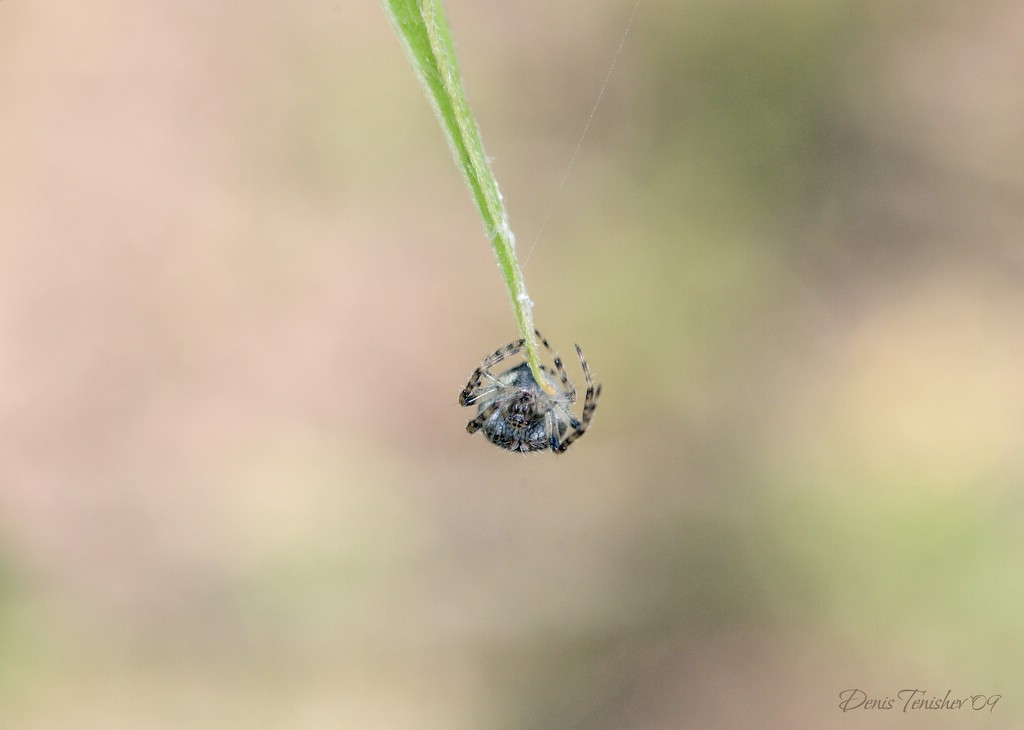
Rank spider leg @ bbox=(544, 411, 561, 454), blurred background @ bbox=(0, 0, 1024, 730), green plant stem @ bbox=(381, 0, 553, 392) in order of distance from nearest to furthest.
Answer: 1. green plant stem @ bbox=(381, 0, 553, 392)
2. spider leg @ bbox=(544, 411, 561, 454)
3. blurred background @ bbox=(0, 0, 1024, 730)

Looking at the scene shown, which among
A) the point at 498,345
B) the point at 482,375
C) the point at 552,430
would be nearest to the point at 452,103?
the point at 482,375

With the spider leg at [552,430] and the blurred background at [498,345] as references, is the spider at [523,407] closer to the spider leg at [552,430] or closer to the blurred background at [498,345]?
the spider leg at [552,430]

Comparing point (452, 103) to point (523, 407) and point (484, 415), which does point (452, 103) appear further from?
point (484, 415)

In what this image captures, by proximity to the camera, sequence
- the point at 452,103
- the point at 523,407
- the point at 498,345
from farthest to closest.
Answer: the point at 498,345 < the point at 523,407 < the point at 452,103

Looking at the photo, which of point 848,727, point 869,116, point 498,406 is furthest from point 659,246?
point 848,727

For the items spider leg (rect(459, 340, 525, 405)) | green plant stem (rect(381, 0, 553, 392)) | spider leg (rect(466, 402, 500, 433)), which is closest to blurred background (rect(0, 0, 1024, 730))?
spider leg (rect(466, 402, 500, 433))

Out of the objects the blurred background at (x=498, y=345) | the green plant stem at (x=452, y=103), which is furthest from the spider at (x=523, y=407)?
the green plant stem at (x=452, y=103)

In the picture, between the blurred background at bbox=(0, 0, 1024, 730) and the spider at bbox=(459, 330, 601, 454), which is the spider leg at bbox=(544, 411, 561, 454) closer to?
the spider at bbox=(459, 330, 601, 454)
